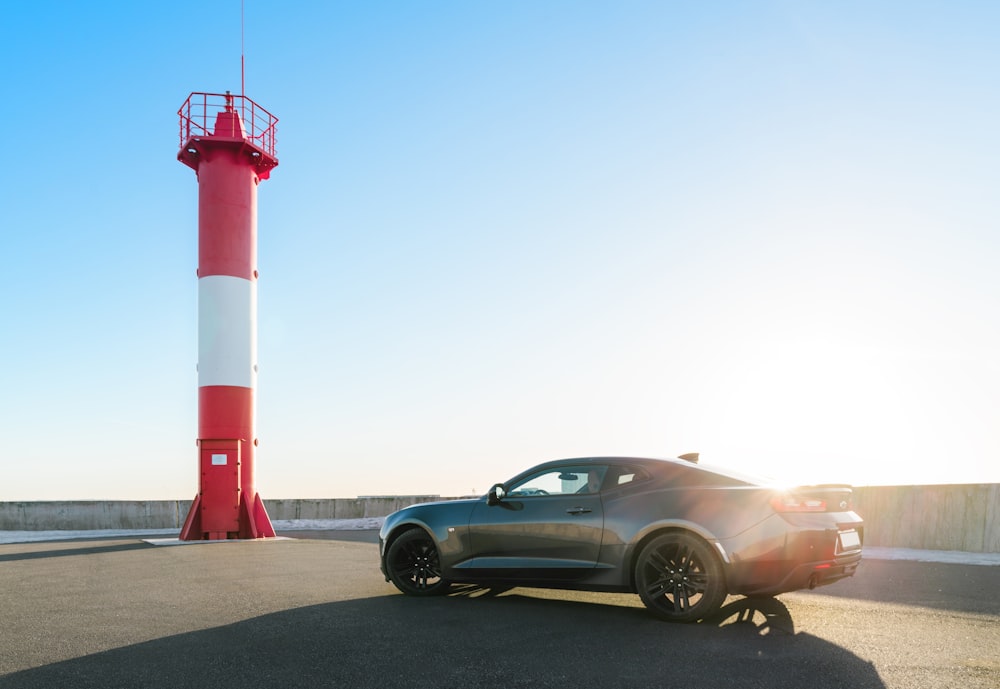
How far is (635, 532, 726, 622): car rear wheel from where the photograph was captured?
6609 mm

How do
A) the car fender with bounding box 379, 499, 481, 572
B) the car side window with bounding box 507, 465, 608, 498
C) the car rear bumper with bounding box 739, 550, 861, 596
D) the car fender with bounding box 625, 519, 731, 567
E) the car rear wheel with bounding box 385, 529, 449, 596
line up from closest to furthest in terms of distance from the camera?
the car rear bumper with bounding box 739, 550, 861, 596
the car fender with bounding box 625, 519, 731, 567
the car side window with bounding box 507, 465, 608, 498
the car fender with bounding box 379, 499, 481, 572
the car rear wheel with bounding box 385, 529, 449, 596

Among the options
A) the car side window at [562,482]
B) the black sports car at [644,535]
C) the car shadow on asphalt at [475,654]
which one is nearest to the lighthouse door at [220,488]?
the black sports car at [644,535]

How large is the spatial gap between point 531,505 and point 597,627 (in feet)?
4.91

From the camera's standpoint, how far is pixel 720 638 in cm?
616

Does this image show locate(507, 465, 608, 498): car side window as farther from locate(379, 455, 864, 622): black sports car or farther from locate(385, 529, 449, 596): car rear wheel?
locate(385, 529, 449, 596): car rear wheel

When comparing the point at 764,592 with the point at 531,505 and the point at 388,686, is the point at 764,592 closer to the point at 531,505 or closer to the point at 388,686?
the point at 531,505

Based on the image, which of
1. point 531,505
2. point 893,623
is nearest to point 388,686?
point 531,505

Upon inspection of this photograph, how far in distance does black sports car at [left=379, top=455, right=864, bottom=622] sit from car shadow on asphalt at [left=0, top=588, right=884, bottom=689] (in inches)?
13.8

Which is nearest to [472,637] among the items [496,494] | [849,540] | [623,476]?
[496,494]

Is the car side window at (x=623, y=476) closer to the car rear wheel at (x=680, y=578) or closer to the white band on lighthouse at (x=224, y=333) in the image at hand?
the car rear wheel at (x=680, y=578)

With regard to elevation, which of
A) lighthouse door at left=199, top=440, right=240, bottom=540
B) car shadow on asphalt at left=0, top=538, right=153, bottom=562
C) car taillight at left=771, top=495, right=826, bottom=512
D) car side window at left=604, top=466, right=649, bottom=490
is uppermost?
car side window at left=604, top=466, right=649, bottom=490

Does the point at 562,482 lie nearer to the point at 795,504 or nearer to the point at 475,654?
the point at 795,504

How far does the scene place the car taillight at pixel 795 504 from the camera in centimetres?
661

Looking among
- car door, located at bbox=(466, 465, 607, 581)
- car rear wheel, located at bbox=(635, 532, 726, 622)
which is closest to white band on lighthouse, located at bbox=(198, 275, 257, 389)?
car door, located at bbox=(466, 465, 607, 581)
